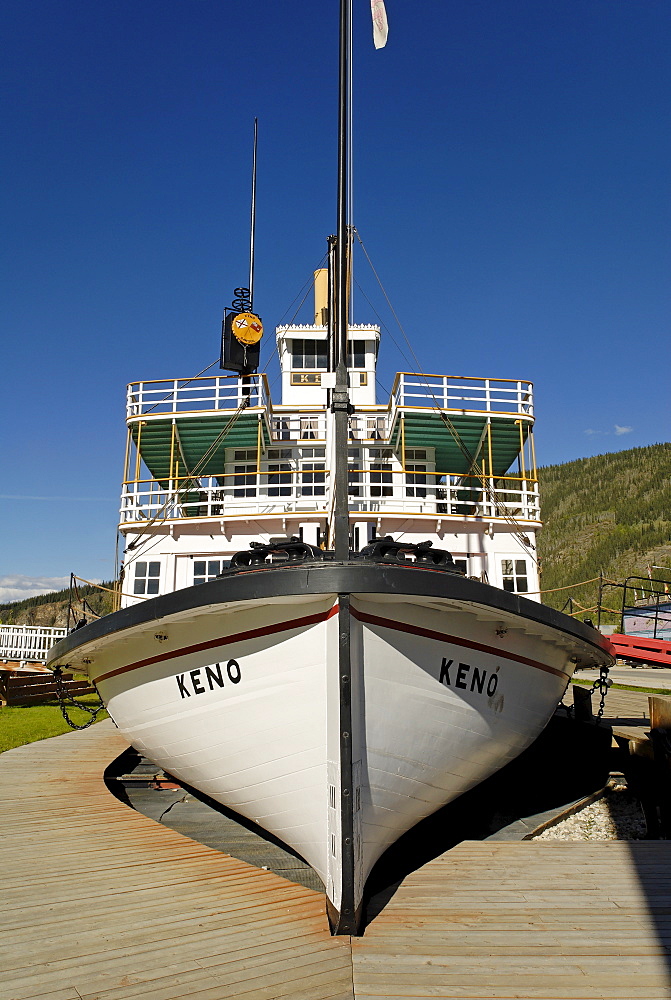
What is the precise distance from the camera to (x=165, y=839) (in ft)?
19.6

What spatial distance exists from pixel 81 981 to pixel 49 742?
25.8 feet

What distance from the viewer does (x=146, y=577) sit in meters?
10.1

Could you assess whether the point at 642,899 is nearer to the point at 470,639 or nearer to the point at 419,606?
the point at 470,639

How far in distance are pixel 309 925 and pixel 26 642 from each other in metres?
18.1

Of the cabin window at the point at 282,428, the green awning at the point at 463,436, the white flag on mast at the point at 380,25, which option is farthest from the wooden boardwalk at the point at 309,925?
the cabin window at the point at 282,428

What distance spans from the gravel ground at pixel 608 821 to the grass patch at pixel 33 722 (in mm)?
8355

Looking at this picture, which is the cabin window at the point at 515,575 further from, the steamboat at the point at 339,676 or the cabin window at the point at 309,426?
the cabin window at the point at 309,426

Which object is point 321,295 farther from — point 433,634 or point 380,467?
point 433,634

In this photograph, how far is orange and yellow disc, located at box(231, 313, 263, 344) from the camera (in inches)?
576

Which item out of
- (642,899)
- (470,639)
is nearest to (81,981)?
(470,639)

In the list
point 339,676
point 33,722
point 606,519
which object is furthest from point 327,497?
point 606,519

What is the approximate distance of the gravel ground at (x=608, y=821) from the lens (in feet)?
28.6

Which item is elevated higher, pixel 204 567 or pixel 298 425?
pixel 298 425

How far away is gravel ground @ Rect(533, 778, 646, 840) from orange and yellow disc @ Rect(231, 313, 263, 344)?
1122 cm
